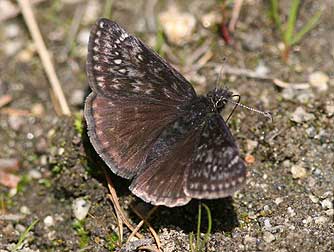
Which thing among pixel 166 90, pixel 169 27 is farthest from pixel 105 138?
pixel 169 27

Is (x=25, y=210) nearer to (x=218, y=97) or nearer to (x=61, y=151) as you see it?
(x=61, y=151)

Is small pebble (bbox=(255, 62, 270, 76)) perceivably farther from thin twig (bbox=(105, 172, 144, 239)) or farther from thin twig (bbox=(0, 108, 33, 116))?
thin twig (bbox=(0, 108, 33, 116))

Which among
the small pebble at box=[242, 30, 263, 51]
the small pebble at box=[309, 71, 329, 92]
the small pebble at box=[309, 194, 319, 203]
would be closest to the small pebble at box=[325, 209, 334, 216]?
the small pebble at box=[309, 194, 319, 203]

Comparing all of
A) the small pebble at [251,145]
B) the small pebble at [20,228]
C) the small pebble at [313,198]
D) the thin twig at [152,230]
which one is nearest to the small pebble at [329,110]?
the small pebble at [251,145]

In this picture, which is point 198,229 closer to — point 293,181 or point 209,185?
point 209,185

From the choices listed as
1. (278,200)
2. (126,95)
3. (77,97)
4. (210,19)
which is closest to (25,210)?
(77,97)

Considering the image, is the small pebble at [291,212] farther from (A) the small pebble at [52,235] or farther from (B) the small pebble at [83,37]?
(B) the small pebble at [83,37]

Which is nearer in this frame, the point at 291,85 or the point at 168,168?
the point at 168,168
